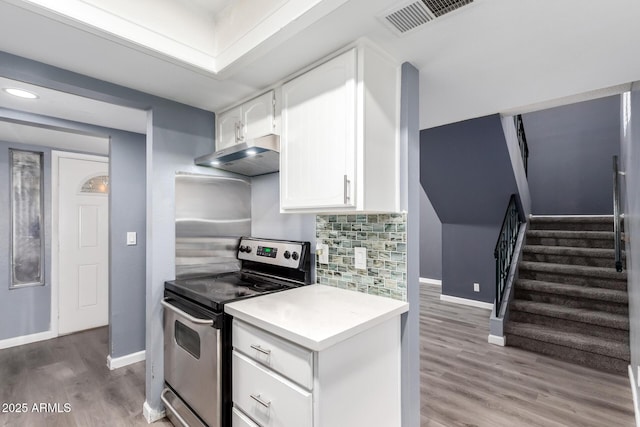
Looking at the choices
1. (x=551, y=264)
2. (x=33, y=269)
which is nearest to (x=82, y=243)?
(x=33, y=269)

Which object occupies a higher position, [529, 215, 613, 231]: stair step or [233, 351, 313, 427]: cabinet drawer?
[529, 215, 613, 231]: stair step

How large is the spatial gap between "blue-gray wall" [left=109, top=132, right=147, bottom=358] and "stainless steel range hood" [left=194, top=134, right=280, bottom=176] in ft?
3.64

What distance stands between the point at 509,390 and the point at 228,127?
2946 mm

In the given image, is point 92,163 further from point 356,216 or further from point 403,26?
point 403,26

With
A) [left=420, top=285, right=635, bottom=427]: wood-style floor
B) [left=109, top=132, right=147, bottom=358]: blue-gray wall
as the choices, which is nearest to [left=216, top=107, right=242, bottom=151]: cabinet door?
[left=109, top=132, right=147, bottom=358]: blue-gray wall

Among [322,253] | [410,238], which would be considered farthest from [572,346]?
[322,253]

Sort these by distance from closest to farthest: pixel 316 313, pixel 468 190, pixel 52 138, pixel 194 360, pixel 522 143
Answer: pixel 316 313, pixel 194 360, pixel 52 138, pixel 468 190, pixel 522 143

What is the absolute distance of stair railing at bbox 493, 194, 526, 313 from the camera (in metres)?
3.42

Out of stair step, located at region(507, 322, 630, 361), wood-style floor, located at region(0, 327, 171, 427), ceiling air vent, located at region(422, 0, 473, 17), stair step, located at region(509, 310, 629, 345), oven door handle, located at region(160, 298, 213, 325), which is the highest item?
ceiling air vent, located at region(422, 0, 473, 17)

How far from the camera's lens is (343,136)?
57.6 inches

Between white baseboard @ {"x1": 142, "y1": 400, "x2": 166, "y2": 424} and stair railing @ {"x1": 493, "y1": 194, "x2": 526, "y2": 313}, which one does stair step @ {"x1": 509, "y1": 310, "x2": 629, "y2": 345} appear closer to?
stair railing @ {"x1": 493, "y1": 194, "x2": 526, "y2": 313}

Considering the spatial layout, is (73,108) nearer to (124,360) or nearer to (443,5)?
(124,360)

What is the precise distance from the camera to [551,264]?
373 centimetres

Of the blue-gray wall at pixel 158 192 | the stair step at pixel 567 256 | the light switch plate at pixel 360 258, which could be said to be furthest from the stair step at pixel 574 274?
the blue-gray wall at pixel 158 192
